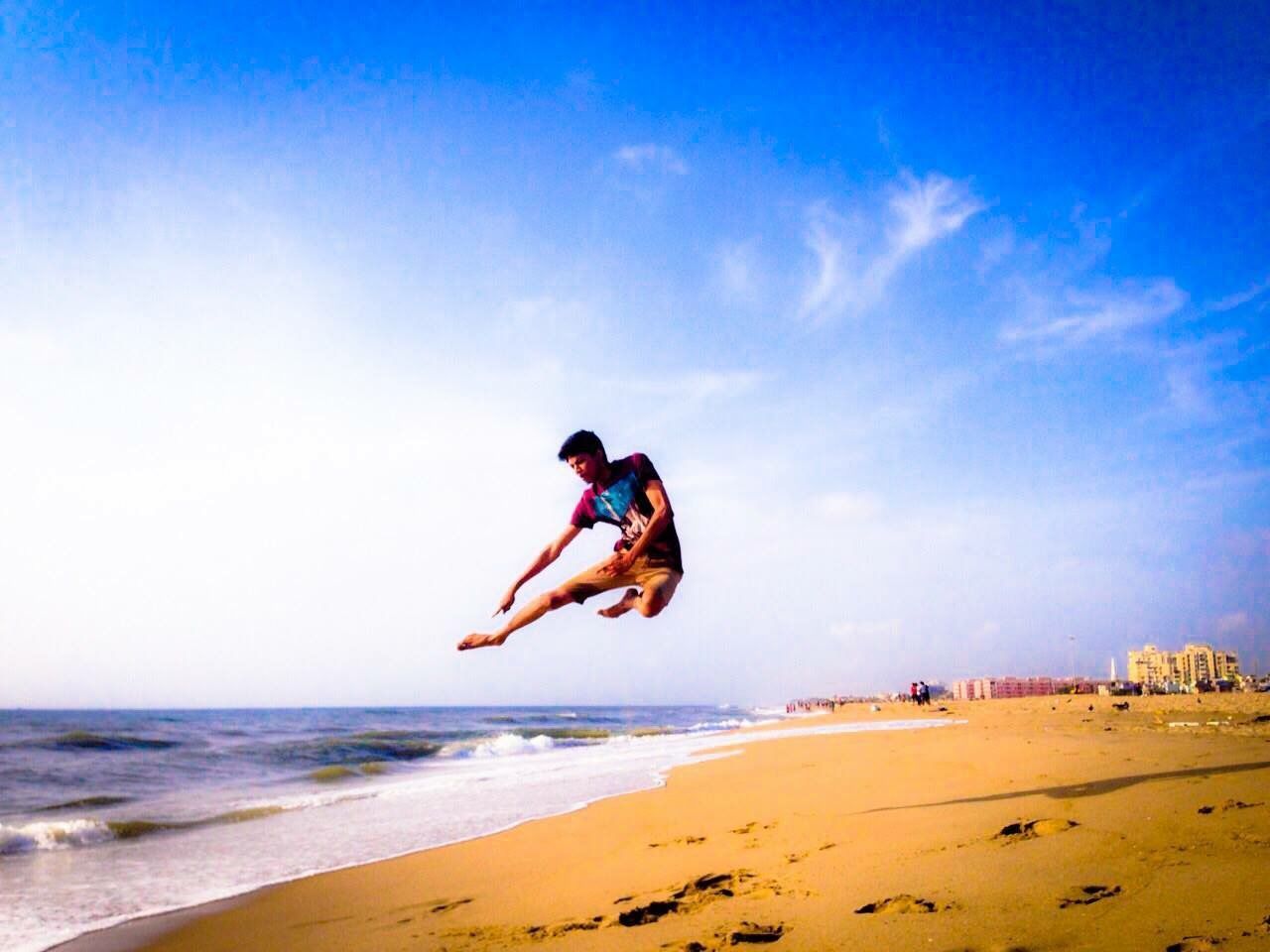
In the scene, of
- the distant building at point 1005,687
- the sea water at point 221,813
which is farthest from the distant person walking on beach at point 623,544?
the distant building at point 1005,687

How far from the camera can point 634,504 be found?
5.59 metres

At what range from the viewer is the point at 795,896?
4809mm

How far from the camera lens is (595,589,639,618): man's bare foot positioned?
5.64 metres

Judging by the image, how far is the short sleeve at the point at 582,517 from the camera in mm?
5809

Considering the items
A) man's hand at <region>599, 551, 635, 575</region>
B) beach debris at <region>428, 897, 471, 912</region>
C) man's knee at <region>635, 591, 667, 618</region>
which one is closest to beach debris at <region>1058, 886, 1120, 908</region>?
man's knee at <region>635, 591, 667, 618</region>

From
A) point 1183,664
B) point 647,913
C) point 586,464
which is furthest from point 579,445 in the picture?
point 1183,664

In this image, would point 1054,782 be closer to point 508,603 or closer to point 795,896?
point 795,896

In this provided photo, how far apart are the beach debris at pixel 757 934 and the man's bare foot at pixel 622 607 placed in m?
2.22

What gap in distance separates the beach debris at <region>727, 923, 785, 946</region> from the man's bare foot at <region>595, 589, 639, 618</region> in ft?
7.27

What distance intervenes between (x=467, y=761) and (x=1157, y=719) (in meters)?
19.8

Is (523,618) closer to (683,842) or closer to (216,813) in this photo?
(683,842)

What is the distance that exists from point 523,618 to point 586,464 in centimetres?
123

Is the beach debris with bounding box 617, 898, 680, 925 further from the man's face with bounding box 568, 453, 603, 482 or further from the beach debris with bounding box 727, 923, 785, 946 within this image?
the man's face with bounding box 568, 453, 603, 482

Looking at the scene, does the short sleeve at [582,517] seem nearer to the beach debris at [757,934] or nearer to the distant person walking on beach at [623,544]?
the distant person walking on beach at [623,544]
